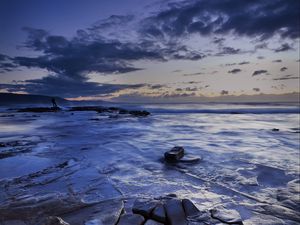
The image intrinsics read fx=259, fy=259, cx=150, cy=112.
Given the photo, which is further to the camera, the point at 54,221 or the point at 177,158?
the point at 177,158

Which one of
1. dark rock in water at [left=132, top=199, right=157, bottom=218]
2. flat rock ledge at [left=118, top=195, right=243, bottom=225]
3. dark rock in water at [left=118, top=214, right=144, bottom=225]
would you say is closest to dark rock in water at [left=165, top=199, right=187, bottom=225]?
flat rock ledge at [left=118, top=195, right=243, bottom=225]

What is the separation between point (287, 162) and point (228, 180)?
3034mm

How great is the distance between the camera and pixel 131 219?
3.38m

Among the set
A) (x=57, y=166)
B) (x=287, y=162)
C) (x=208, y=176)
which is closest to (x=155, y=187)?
(x=208, y=176)

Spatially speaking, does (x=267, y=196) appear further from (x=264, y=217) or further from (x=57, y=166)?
(x=57, y=166)

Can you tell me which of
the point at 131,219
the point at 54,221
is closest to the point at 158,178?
the point at 131,219

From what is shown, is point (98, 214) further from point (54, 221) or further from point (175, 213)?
point (175, 213)

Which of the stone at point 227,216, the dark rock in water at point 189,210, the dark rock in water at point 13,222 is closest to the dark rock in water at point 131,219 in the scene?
the dark rock in water at point 189,210

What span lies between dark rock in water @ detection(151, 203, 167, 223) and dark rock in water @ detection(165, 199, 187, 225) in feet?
0.18

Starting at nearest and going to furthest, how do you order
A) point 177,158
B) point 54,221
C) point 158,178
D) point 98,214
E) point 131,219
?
point 131,219 < point 54,221 < point 98,214 < point 158,178 < point 177,158

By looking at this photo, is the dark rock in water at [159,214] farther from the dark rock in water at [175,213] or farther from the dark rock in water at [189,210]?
the dark rock in water at [189,210]

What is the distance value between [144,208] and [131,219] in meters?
0.32

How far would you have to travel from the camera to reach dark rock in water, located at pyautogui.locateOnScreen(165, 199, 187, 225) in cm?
336

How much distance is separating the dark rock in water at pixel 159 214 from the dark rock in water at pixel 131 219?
175mm
